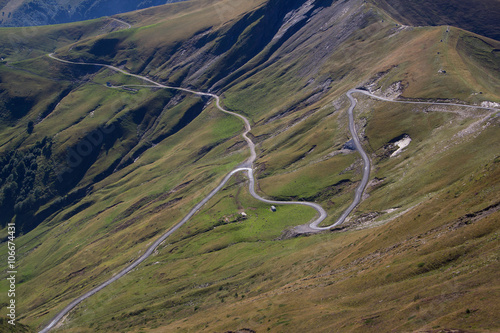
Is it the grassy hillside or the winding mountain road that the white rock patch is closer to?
the grassy hillside

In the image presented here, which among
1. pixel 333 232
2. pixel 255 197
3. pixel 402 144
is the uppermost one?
pixel 402 144

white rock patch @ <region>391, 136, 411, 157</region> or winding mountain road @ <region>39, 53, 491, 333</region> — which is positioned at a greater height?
white rock patch @ <region>391, 136, 411, 157</region>

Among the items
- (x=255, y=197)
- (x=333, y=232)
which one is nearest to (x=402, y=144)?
(x=333, y=232)

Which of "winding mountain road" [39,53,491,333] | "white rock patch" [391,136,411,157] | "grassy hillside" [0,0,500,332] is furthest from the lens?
"white rock patch" [391,136,411,157]

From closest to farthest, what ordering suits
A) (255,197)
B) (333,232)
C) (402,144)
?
(333,232) → (402,144) → (255,197)

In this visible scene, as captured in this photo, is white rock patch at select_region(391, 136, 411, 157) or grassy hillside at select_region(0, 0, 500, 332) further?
white rock patch at select_region(391, 136, 411, 157)

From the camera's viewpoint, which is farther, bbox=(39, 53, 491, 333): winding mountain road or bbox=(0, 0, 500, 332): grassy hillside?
bbox=(39, 53, 491, 333): winding mountain road

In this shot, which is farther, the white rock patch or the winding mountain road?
the white rock patch

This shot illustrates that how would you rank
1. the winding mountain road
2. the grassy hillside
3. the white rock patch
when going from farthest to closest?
the white rock patch < the winding mountain road < the grassy hillside

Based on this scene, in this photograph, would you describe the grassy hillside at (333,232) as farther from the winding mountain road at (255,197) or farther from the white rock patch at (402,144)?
the winding mountain road at (255,197)

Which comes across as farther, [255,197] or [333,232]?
[255,197]

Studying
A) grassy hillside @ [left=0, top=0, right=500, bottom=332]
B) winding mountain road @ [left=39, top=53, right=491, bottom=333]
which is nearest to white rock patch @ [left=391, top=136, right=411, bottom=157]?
grassy hillside @ [left=0, top=0, right=500, bottom=332]

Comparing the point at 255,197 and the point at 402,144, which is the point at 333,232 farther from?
the point at 402,144
